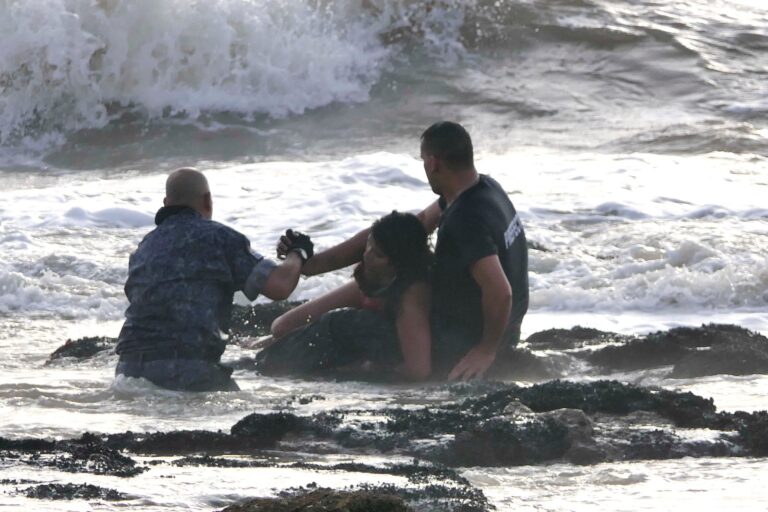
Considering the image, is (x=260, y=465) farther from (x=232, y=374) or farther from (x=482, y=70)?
(x=482, y=70)

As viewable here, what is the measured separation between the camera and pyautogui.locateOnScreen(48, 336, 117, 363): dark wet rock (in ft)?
24.2

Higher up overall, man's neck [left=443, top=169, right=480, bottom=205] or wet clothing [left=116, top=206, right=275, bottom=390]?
man's neck [left=443, top=169, right=480, bottom=205]

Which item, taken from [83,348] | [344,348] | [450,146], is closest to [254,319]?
[83,348]

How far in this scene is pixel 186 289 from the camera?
637 cm

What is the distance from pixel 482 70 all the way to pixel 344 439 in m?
14.2

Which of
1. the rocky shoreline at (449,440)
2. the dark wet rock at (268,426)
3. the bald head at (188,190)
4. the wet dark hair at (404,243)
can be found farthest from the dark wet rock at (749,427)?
the bald head at (188,190)

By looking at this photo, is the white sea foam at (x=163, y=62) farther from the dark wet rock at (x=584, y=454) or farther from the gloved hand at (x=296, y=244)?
the dark wet rock at (x=584, y=454)

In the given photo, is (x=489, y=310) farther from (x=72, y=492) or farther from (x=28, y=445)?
(x=72, y=492)

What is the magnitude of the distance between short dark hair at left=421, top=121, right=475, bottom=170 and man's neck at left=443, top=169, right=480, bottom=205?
4 centimetres

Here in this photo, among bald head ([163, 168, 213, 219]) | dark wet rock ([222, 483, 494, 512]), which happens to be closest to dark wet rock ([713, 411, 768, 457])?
dark wet rock ([222, 483, 494, 512])

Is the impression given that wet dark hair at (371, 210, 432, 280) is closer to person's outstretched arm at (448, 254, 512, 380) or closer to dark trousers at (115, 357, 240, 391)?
person's outstretched arm at (448, 254, 512, 380)

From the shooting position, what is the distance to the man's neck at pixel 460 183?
6.79 meters

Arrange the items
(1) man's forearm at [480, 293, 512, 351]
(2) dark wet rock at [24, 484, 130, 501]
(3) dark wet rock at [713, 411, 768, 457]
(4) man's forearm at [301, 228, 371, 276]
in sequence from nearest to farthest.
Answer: (2) dark wet rock at [24, 484, 130, 501] → (3) dark wet rock at [713, 411, 768, 457] → (1) man's forearm at [480, 293, 512, 351] → (4) man's forearm at [301, 228, 371, 276]

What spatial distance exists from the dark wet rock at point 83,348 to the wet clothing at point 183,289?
1009 mm
